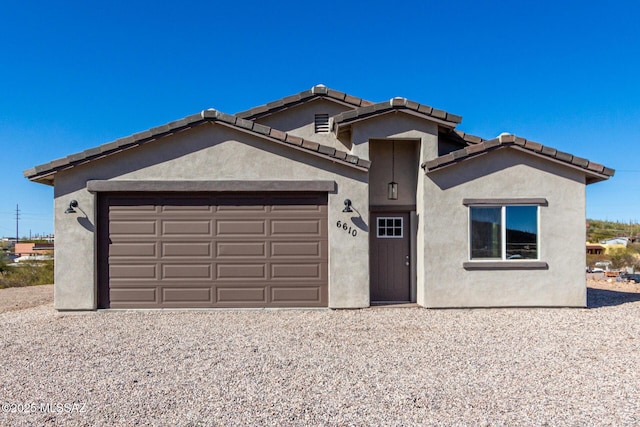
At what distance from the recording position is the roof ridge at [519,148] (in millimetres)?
10023

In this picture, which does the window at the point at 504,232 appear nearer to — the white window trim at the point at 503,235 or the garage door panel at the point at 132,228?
the white window trim at the point at 503,235

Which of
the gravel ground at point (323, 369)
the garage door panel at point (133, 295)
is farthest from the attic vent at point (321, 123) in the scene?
the garage door panel at point (133, 295)

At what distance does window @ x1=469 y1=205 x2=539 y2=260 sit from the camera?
400 inches

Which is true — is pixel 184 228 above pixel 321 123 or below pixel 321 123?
below

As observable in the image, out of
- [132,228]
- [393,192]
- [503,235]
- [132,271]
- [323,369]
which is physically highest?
[393,192]

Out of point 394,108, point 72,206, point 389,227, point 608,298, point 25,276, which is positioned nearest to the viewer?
point 72,206

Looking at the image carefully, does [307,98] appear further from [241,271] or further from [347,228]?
[241,271]

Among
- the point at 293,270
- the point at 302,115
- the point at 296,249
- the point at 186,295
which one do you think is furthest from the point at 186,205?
the point at 302,115

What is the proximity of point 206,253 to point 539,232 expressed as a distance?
752 cm

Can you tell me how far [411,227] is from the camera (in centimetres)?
1084

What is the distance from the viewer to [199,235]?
10062 millimetres

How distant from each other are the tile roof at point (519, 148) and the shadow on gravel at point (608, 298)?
3242 millimetres

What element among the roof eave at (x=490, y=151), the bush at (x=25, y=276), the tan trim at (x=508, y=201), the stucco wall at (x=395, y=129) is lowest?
the bush at (x=25, y=276)

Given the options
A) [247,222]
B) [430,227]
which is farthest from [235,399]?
[430,227]
